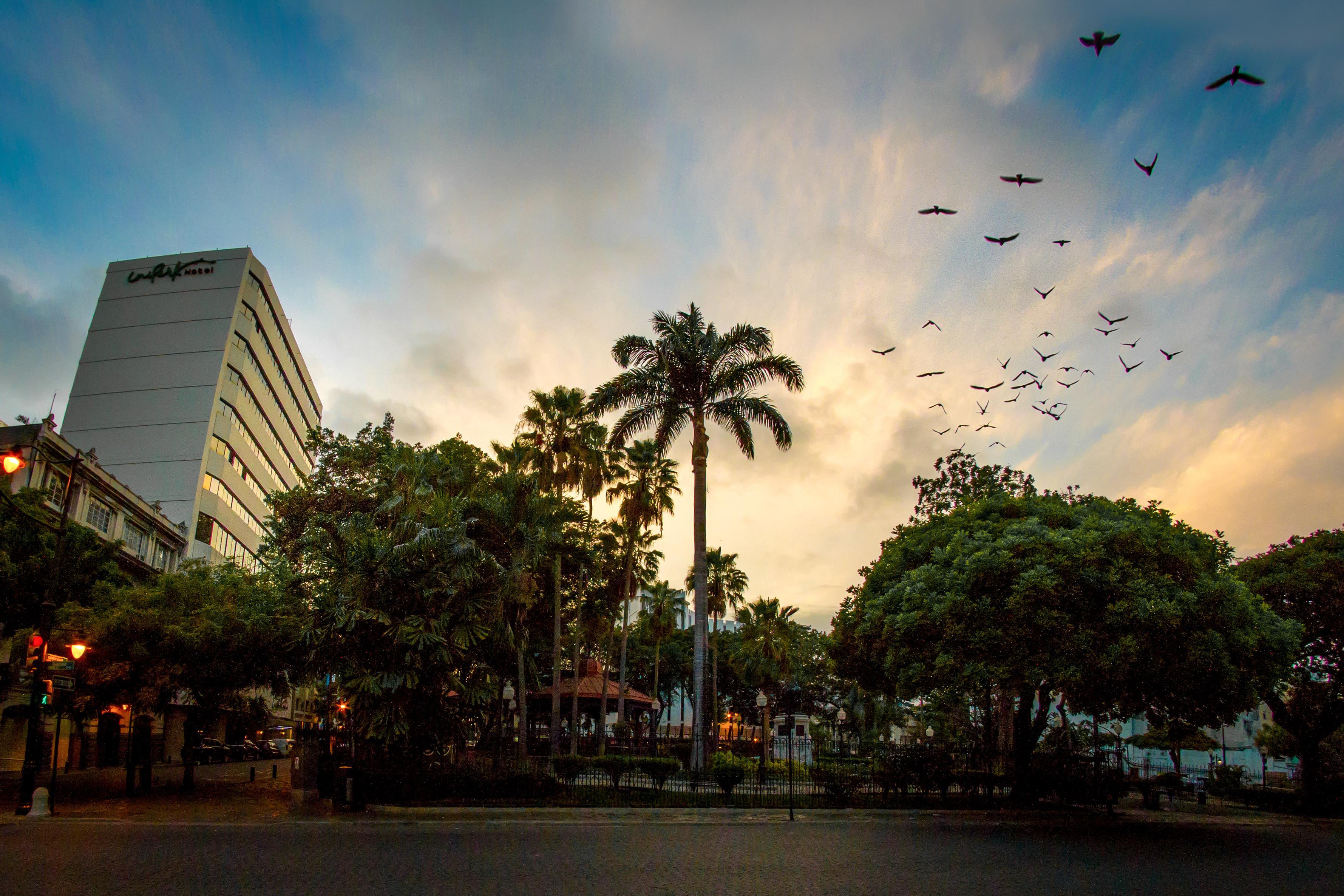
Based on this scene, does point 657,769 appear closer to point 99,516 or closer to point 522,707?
point 522,707

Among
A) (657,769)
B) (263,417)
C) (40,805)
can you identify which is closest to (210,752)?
(263,417)

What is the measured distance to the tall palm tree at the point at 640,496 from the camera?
40.6 meters

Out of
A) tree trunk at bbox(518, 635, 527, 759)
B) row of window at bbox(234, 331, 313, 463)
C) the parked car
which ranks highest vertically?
row of window at bbox(234, 331, 313, 463)

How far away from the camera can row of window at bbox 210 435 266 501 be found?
57719 millimetres

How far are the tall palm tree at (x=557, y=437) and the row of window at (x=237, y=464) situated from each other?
2550 centimetres

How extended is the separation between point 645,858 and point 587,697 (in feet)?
89.9

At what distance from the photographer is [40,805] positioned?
18.3 m

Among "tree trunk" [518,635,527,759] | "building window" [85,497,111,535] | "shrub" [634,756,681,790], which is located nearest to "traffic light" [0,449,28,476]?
"shrub" [634,756,681,790]

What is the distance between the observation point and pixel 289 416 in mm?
79188

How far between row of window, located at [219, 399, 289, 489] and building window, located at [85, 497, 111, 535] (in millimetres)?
19354

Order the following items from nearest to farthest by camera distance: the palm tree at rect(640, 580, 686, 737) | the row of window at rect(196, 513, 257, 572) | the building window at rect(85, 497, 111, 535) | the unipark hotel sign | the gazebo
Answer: the building window at rect(85, 497, 111, 535), the gazebo, the palm tree at rect(640, 580, 686, 737), the row of window at rect(196, 513, 257, 572), the unipark hotel sign

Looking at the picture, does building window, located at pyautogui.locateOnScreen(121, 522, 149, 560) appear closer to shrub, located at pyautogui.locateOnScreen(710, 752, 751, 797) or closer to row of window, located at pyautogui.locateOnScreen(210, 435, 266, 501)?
row of window, located at pyautogui.locateOnScreen(210, 435, 266, 501)

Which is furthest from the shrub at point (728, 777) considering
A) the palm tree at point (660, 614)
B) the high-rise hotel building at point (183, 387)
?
the high-rise hotel building at point (183, 387)

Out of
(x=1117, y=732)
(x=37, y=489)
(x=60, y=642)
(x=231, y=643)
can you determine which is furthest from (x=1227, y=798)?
(x=37, y=489)
